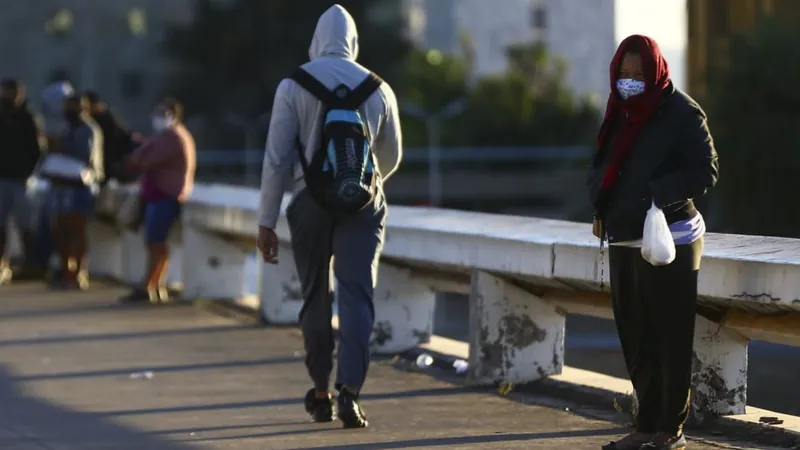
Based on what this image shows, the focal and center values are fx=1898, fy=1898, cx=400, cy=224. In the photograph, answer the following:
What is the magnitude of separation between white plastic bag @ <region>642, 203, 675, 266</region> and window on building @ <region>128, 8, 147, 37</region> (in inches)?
4520

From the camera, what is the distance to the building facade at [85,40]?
118750mm

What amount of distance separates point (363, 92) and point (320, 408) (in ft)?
4.70

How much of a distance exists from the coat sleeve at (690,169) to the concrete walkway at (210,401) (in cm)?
120

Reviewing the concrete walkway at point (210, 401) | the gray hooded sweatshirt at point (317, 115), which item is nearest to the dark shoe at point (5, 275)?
the concrete walkway at point (210, 401)

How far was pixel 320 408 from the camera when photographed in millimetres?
8547

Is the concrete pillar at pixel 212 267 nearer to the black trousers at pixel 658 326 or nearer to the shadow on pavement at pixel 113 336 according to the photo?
the shadow on pavement at pixel 113 336

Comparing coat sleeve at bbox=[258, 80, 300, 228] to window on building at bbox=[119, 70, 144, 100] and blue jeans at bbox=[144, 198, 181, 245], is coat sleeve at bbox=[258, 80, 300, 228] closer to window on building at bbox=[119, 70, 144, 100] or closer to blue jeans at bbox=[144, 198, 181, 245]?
blue jeans at bbox=[144, 198, 181, 245]

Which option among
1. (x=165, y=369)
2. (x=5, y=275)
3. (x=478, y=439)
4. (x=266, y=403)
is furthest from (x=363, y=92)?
(x=5, y=275)

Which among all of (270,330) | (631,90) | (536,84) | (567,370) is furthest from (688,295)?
(536,84)

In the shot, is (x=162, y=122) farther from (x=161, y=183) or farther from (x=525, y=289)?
(x=525, y=289)

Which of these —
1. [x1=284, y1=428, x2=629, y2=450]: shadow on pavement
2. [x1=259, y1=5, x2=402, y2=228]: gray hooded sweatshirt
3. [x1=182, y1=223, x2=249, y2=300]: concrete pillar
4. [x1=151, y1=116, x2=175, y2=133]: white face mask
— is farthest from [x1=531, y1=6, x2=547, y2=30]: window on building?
[x1=284, y1=428, x2=629, y2=450]: shadow on pavement

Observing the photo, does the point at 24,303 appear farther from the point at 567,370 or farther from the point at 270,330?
the point at 567,370

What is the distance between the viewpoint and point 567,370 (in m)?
10.1

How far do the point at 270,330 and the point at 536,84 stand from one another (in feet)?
339
